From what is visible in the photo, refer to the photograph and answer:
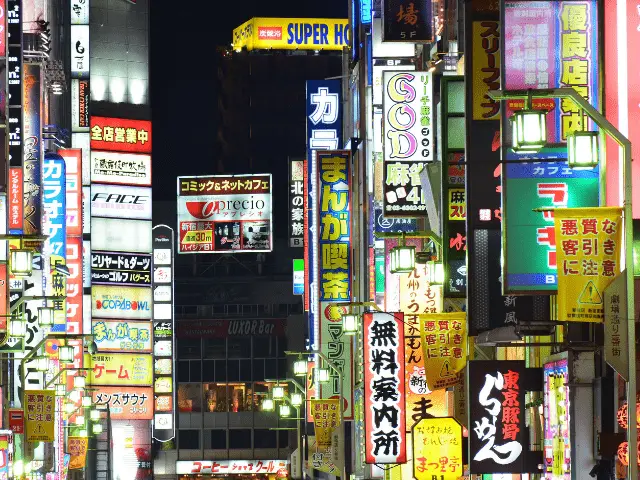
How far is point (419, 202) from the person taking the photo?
32.8 metres

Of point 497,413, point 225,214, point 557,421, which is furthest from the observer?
point 225,214

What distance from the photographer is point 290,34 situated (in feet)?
344

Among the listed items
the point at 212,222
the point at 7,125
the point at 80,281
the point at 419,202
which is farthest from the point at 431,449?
the point at 212,222

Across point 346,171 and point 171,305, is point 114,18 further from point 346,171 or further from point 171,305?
point 346,171

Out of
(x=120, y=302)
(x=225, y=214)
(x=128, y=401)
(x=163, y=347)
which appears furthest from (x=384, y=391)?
(x=225, y=214)

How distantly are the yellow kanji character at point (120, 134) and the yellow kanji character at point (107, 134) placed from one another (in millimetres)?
231

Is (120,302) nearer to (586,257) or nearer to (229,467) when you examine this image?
(229,467)

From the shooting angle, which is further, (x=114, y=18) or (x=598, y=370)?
(x=114, y=18)

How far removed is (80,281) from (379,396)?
73.3ft

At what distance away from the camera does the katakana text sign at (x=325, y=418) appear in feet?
147

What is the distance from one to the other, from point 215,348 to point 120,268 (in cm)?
3000

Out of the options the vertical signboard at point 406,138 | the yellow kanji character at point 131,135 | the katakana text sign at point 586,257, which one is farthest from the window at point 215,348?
the katakana text sign at point 586,257

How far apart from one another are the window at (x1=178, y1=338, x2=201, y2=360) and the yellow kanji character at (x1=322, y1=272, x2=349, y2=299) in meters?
45.2

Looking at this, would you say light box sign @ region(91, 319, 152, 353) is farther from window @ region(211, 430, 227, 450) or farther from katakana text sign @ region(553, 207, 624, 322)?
katakana text sign @ region(553, 207, 624, 322)
